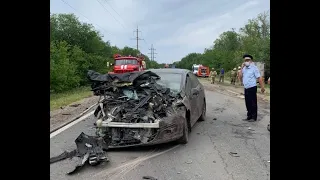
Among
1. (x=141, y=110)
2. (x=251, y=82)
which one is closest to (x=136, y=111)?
(x=141, y=110)

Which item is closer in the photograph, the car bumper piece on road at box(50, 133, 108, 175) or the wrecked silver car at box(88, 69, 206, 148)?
the car bumper piece on road at box(50, 133, 108, 175)

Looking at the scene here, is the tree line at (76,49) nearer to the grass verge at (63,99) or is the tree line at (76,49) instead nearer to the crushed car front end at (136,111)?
the grass verge at (63,99)

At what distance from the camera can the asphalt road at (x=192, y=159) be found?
4441 millimetres

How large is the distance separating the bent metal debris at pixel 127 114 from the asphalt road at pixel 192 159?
0.70 feet

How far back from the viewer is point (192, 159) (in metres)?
5.19

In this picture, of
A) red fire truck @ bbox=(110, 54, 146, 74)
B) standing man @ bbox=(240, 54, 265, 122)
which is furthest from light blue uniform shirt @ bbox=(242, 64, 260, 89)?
red fire truck @ bbox=(110, 54, 146, 74)

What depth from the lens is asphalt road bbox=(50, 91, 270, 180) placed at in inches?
175

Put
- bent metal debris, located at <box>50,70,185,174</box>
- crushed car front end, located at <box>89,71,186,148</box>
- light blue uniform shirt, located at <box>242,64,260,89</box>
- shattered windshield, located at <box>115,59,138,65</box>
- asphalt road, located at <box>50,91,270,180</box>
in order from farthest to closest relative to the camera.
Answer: shattered windshield, located at <box>115,59,138,65</box>, light blue uniform shirt, located at <box>242,64,260,89</box>, crushed car front end, located at <box>89,71,186,148</box>, bent metal debris, located at <box>50,70,185,174</box>, asphalt road, located at <box>50,91,270,180</box>

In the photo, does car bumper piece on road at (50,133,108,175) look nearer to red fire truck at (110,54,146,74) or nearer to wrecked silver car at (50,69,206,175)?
wrecked silver car at (50,69,206,175)

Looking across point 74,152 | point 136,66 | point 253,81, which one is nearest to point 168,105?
point 74,152
